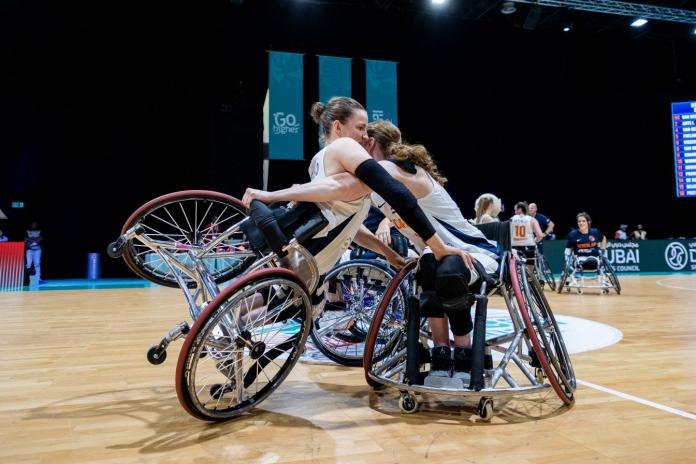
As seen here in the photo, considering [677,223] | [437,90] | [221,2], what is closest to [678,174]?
[677,223]

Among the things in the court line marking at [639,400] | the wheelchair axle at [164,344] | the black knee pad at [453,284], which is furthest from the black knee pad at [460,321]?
the wheelchair axle at [164,344]

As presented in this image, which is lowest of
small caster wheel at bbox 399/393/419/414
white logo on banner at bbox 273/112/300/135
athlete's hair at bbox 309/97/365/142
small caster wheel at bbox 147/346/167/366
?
small caster wheel at bbox 399/393/419/414

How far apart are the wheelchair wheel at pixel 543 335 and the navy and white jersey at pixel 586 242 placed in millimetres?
5037

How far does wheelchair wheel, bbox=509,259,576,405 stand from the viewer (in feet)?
5.17

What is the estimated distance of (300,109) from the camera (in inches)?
320

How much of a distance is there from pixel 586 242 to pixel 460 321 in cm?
543

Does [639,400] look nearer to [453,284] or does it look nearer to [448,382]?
[448,382]

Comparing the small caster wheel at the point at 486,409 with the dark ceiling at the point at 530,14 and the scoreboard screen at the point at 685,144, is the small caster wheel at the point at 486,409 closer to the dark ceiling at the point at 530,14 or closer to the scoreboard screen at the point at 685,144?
the dark ceiling at the point at 530,14

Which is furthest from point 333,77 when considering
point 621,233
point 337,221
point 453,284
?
point 621,233

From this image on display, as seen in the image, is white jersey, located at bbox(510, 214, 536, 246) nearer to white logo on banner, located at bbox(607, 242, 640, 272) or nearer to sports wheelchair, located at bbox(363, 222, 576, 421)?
sports wheelchair, located at bbox(363, 222, 576, 421)

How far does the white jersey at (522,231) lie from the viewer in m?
6.00

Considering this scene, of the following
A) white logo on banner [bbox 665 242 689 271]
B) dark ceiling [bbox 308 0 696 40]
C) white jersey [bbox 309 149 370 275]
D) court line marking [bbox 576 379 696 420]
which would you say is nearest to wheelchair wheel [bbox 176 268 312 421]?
white jersey [bbox 309 149 370 275]

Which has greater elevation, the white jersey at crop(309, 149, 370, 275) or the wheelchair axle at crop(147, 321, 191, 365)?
the white jersey at crop(309, 149, 370, 275)

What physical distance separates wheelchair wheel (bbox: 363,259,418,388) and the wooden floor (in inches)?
4.8
